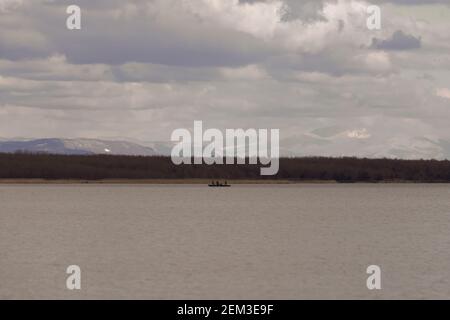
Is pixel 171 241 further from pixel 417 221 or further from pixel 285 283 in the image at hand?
Answer: pixel 417 221

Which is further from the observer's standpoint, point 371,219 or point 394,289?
A: point 371,219

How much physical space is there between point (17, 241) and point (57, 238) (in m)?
4.49

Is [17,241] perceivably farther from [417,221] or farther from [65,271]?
[417,221]

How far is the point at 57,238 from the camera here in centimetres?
8519

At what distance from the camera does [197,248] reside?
7525 centimetres
